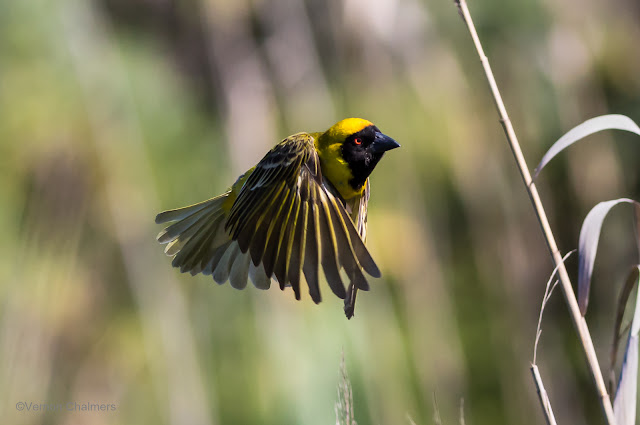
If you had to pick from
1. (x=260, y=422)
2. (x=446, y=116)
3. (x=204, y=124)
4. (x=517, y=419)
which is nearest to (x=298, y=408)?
(x=260, y=422)

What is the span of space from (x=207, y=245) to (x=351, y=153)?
551 mm

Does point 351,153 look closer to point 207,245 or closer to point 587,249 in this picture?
point 207,245

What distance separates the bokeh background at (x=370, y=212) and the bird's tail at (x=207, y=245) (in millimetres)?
992

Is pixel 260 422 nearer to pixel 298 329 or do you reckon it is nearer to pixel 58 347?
pixel 298 329

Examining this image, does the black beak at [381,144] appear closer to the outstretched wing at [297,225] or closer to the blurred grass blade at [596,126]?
the outstretched wing at [297,225]

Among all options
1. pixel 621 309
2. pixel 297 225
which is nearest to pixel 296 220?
pixel 297 225

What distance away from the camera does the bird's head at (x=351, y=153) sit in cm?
169

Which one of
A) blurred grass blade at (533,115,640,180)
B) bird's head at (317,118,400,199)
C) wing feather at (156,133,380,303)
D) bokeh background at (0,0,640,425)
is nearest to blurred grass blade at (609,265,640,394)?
blurred grass blade at (533,115,640,180)

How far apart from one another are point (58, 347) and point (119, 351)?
40cm

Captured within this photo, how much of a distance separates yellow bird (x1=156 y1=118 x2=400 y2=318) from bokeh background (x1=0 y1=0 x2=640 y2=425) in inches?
39.6

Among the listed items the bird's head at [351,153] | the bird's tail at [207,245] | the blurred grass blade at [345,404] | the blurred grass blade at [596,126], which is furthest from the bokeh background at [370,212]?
the blurred grass blade at [596,126]

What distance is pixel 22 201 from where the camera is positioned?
399 cm

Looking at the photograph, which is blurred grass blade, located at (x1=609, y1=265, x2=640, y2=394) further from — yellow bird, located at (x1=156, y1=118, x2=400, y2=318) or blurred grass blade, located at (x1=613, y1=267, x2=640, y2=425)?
yellow bird, located at (x1=156, y1=118, x2=400, y2=318)

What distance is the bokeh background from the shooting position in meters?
3.25
